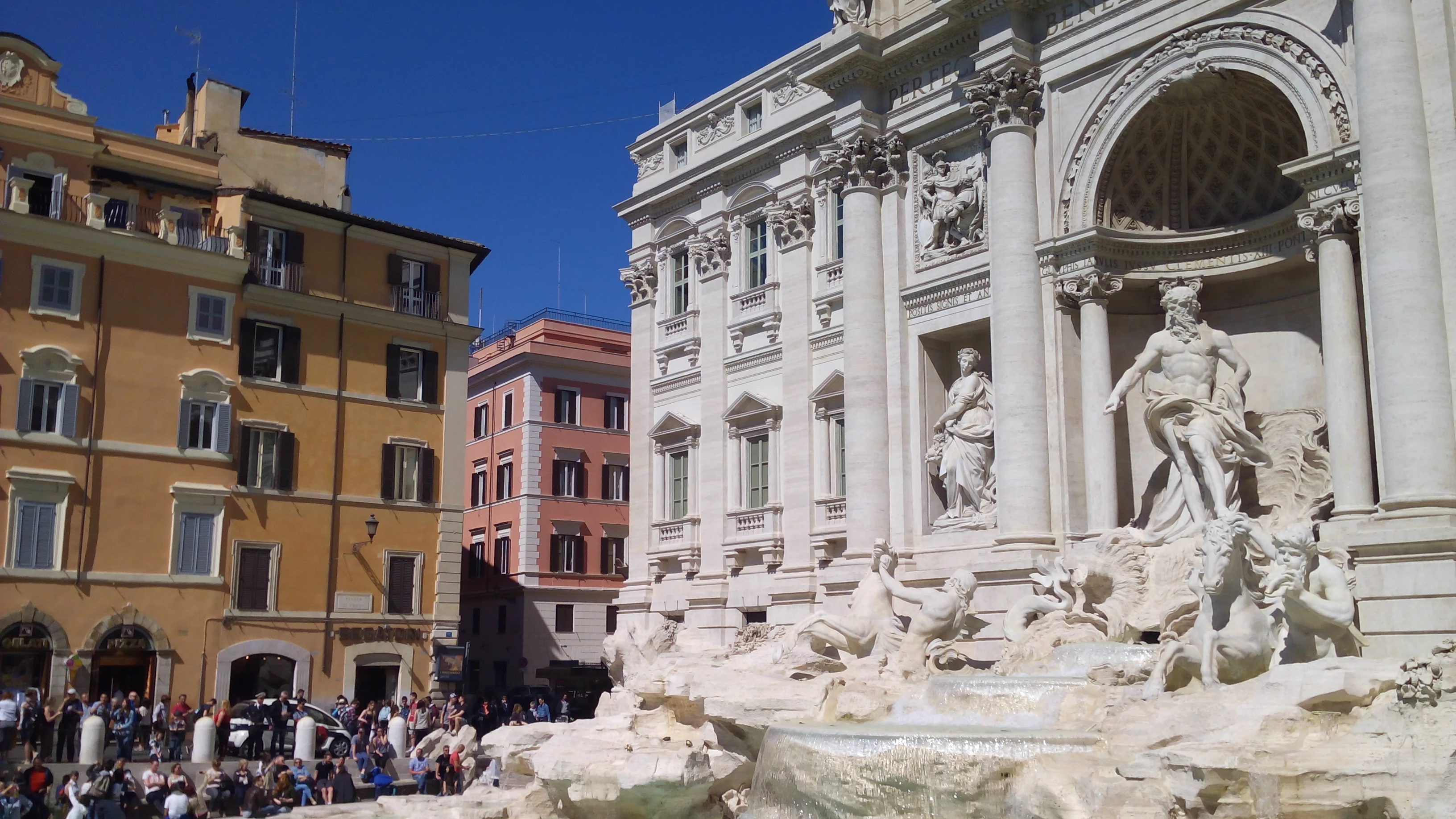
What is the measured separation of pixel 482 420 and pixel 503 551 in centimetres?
610

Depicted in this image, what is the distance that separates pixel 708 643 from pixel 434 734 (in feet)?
19.7

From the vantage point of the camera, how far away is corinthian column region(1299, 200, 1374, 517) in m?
17.0

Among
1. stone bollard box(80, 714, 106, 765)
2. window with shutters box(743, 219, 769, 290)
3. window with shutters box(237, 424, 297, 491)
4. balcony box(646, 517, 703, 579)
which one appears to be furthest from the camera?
window with shutters box(237, 424, 297, 491)

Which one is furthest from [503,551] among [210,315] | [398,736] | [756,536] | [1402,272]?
[1402,272]

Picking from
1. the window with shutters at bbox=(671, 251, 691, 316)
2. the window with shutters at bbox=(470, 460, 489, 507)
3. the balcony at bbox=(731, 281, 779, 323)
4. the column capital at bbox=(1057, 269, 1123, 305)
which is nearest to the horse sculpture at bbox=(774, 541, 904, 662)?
the column capital at bbox=(1057, 269, 1123, 305)

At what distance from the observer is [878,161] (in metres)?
24.4

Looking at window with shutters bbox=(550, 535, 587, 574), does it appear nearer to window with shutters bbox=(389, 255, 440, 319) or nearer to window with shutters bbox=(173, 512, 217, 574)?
window with shutters bbox=(389, 255, 440, 319)

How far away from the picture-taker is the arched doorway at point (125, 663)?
29.0 metres

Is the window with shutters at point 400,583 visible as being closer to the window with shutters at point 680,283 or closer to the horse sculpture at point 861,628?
the window with shutters at point 680,283

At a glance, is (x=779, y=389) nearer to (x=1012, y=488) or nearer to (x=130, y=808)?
(x=1012, y=488)

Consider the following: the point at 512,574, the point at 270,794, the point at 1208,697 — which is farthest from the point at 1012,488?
the point at 512,574

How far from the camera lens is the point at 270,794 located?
20531mm

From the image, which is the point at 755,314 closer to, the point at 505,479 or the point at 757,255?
the point at 757,255

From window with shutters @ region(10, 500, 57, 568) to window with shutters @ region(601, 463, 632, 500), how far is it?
21880mm
